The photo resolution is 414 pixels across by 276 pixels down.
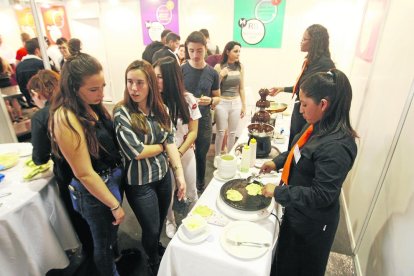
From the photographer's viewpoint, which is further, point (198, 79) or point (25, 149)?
point (198, 79)

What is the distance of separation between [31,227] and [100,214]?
498mm

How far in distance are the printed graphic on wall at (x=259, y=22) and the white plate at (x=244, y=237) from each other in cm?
393

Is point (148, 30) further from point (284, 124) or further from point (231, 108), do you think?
point (284, 124)

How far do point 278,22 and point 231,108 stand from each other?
2.35 metres

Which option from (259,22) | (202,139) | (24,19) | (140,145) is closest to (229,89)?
(202,139)

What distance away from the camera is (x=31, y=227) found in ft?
4.66

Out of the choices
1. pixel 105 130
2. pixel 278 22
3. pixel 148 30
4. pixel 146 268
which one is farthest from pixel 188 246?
pixel 148 30

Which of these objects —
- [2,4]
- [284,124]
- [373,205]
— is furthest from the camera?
[2,4]

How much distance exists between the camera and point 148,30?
5.03 meters

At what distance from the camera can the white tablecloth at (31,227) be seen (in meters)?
1.31

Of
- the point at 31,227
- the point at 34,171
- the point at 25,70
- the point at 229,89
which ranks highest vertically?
the point at 25,70

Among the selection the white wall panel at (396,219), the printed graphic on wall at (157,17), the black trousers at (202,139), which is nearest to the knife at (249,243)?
the white wall panel at (396,219)

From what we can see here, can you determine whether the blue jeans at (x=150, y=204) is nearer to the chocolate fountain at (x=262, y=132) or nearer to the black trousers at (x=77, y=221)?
the black trousers at (x=77, y=221)

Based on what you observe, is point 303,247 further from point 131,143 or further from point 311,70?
point 311,70
